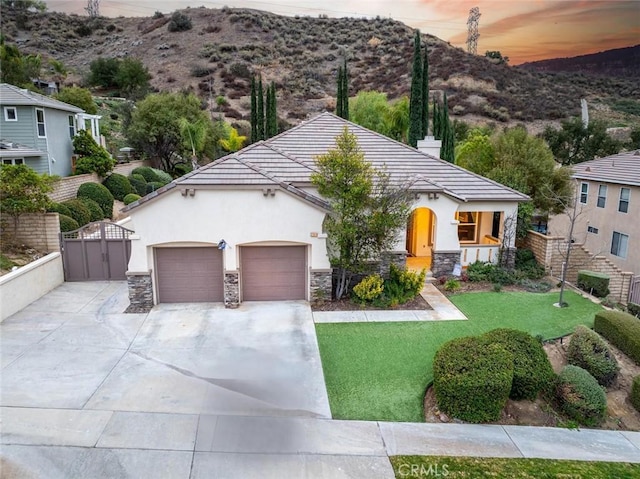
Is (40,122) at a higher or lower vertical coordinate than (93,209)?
higher

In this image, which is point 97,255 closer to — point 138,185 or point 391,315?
point 391,315

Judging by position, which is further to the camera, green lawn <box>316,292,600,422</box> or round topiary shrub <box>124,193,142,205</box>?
round topiary shrub <box>124,193,142,205</box>

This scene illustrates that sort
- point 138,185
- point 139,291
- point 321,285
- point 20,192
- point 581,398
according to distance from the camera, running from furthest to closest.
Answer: point 138,185 → point 20,192 → point 321,285 → point 139,291 → point 581,398

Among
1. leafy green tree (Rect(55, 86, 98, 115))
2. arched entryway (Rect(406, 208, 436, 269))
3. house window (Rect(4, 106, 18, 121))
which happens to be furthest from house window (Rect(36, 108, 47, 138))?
arched entryway (Rect(406, 208, 436, 269))

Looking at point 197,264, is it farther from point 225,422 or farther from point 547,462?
point 547,462

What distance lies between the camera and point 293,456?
23.2 feet

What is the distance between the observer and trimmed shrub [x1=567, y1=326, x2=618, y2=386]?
31.8 feet

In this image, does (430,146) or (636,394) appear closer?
(636,394)

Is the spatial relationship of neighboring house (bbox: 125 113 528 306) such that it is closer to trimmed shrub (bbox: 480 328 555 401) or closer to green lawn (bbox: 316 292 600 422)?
green lawn (bbox: 316 292 600 422)

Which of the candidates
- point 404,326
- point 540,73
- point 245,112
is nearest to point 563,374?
point 404,326

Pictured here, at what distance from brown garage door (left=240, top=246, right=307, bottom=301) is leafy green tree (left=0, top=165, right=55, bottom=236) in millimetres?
8038

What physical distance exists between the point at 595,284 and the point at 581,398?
9218 millimetres

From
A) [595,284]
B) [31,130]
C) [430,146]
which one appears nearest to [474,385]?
[595,284]

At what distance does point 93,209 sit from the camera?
2255 centimetres
